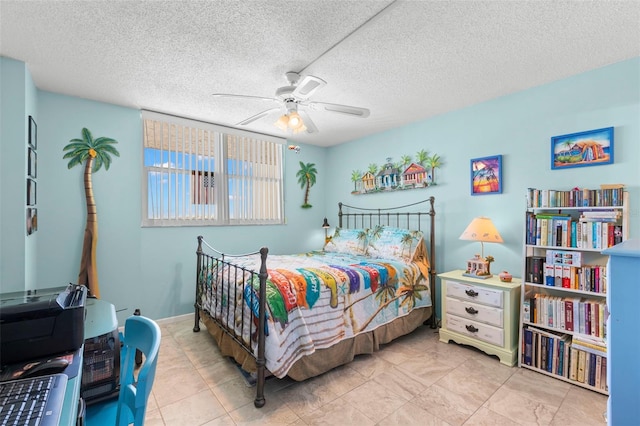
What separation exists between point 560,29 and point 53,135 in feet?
14.0

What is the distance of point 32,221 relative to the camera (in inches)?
97.7

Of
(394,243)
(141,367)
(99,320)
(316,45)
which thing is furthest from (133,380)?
(394,243)

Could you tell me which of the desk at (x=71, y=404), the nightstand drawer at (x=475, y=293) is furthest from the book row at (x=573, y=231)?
the desk at (x=71, y=404)

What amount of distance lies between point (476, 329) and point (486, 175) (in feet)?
5.04

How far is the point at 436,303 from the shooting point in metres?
3.50

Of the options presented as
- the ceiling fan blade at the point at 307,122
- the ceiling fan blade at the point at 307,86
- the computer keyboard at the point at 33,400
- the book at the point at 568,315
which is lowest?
the book at the point at 568,315

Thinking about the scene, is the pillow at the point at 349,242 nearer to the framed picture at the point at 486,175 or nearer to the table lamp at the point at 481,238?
the table lamp at the point at 481,238

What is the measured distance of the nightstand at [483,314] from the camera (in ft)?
8.30

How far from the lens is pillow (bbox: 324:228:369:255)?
376cm

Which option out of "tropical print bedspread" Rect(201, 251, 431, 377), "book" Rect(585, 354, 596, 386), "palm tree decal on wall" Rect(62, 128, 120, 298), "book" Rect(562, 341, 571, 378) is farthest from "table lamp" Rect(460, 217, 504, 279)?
"palm tree decal on wall" Rect(62, 128, 120, 298)

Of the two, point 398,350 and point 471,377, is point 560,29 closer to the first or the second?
point 471,377

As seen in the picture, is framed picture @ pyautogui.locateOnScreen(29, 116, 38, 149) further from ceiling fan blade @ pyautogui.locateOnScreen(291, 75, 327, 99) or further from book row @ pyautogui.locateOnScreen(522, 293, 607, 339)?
book row @ pyautogui.locateOnScreen(522, 293, 607, 339)

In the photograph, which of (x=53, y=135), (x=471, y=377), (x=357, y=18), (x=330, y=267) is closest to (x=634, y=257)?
(x=357, y=18)

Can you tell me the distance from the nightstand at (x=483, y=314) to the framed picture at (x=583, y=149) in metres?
1.14
